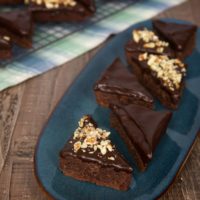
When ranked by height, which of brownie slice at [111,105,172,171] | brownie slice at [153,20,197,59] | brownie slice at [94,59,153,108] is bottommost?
brownie slice at [94,59,153,108]

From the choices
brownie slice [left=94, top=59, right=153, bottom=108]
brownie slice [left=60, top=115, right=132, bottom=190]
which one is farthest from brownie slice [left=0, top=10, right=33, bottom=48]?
brownie slice [left=60, top=115, right=132, bottom=190]

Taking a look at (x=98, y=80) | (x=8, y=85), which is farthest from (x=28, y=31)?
(x=98, y=80)

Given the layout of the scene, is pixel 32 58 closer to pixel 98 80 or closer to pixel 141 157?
pixel 98 80

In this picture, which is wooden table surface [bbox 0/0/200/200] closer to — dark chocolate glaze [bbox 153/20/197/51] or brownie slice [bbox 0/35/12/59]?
brownie slice [bbox 0/35/12/59]

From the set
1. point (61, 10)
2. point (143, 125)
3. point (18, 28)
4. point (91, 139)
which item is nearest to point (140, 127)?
point (143, 125)

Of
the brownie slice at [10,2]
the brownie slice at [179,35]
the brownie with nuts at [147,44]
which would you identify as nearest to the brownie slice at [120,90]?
the brownie with nuts at [147,44]

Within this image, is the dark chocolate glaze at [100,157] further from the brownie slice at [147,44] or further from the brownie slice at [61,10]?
the brownie slice at [61,10]

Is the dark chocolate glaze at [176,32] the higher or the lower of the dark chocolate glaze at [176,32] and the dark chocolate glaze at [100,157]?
the higher
